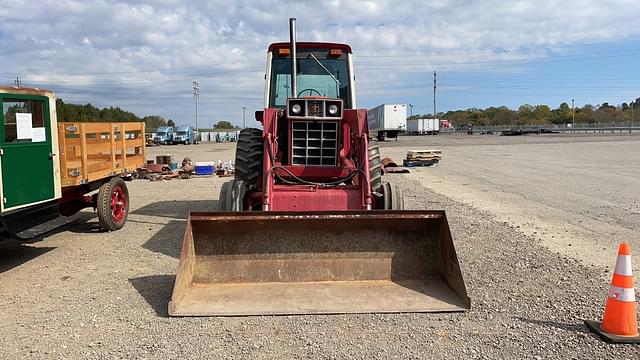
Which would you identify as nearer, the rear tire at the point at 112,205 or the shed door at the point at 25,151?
the shed door at the point at 25,151

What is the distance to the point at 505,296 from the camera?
5273 mm

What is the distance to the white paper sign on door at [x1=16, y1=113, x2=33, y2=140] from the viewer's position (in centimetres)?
A: 637

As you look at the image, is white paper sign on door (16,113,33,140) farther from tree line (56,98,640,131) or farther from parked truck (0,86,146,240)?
tree line (56,98,640,131)

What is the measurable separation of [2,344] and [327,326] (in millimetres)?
2586

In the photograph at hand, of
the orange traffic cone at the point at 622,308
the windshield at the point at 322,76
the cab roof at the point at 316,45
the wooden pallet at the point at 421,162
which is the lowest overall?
the orange traffic cone at the point at 622,308

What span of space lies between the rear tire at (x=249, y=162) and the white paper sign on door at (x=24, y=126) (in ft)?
9.11

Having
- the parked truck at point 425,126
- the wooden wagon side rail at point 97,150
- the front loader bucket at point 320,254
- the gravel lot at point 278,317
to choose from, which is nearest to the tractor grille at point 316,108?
the front loader bucket at point 320,254

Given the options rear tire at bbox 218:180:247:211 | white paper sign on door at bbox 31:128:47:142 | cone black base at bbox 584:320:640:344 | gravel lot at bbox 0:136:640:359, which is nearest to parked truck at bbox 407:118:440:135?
gravel lot at bbox 0:136:640:359

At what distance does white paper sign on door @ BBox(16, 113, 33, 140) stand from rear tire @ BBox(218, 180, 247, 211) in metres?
2.45

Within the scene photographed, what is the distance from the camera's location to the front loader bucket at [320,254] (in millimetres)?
5367

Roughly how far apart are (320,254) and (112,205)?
4.66m

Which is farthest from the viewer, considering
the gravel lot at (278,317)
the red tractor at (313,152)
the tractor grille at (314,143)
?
the tractor grille at (314,143)

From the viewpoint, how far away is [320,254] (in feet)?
18.5

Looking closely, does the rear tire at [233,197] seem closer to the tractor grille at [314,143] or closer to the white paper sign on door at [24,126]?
the tractor grille at [314,143]
